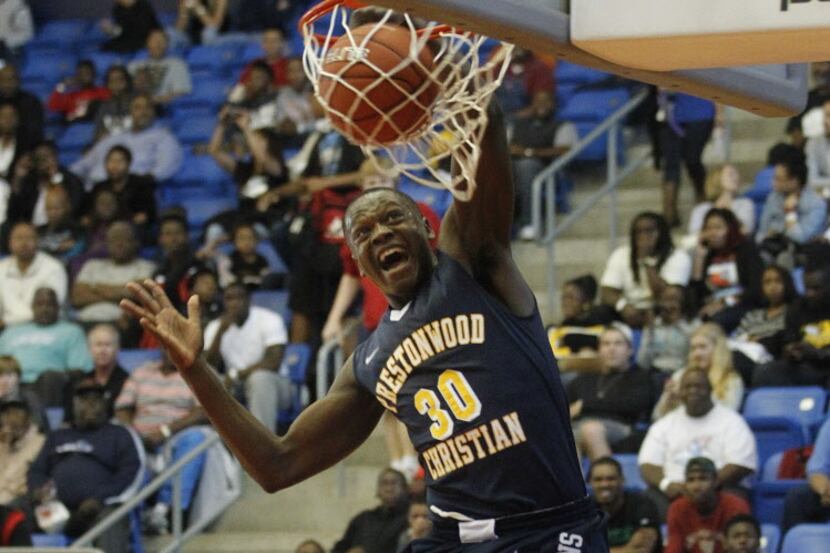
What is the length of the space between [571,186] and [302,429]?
8392 millimetres

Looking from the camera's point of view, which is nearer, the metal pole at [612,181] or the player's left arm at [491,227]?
the player's left arm at [491,227]

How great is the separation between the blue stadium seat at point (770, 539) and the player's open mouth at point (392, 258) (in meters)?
4.50

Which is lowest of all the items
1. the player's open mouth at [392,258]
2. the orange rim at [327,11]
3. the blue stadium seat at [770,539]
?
the blue stadium seat at [770,539]

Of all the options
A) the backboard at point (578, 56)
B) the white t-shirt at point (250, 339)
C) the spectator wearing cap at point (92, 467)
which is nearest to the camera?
the backboard at point (578, 56)

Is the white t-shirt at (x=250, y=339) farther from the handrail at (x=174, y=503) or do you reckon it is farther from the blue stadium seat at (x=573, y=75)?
the blue stadium seat at (x=573, y=75)

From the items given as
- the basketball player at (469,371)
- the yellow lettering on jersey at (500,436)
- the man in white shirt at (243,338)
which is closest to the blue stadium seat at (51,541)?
the man in white shirt at (243,338)

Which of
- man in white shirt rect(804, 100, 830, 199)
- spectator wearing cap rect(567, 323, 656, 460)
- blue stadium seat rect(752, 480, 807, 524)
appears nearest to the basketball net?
blue stadium seat rect(752, 480, 807, 524)

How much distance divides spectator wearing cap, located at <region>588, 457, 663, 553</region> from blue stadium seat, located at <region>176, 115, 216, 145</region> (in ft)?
23.6

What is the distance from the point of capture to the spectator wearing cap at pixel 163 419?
11.2m

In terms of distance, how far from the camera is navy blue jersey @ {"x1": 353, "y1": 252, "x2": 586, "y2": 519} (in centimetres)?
500

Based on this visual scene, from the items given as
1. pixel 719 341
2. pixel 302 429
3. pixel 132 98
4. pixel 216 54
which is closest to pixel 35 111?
pixel 132 98

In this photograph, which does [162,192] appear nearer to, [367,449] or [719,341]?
[367,449]

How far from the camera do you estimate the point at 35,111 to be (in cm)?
1541

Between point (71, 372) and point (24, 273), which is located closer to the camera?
point (71, 372)
